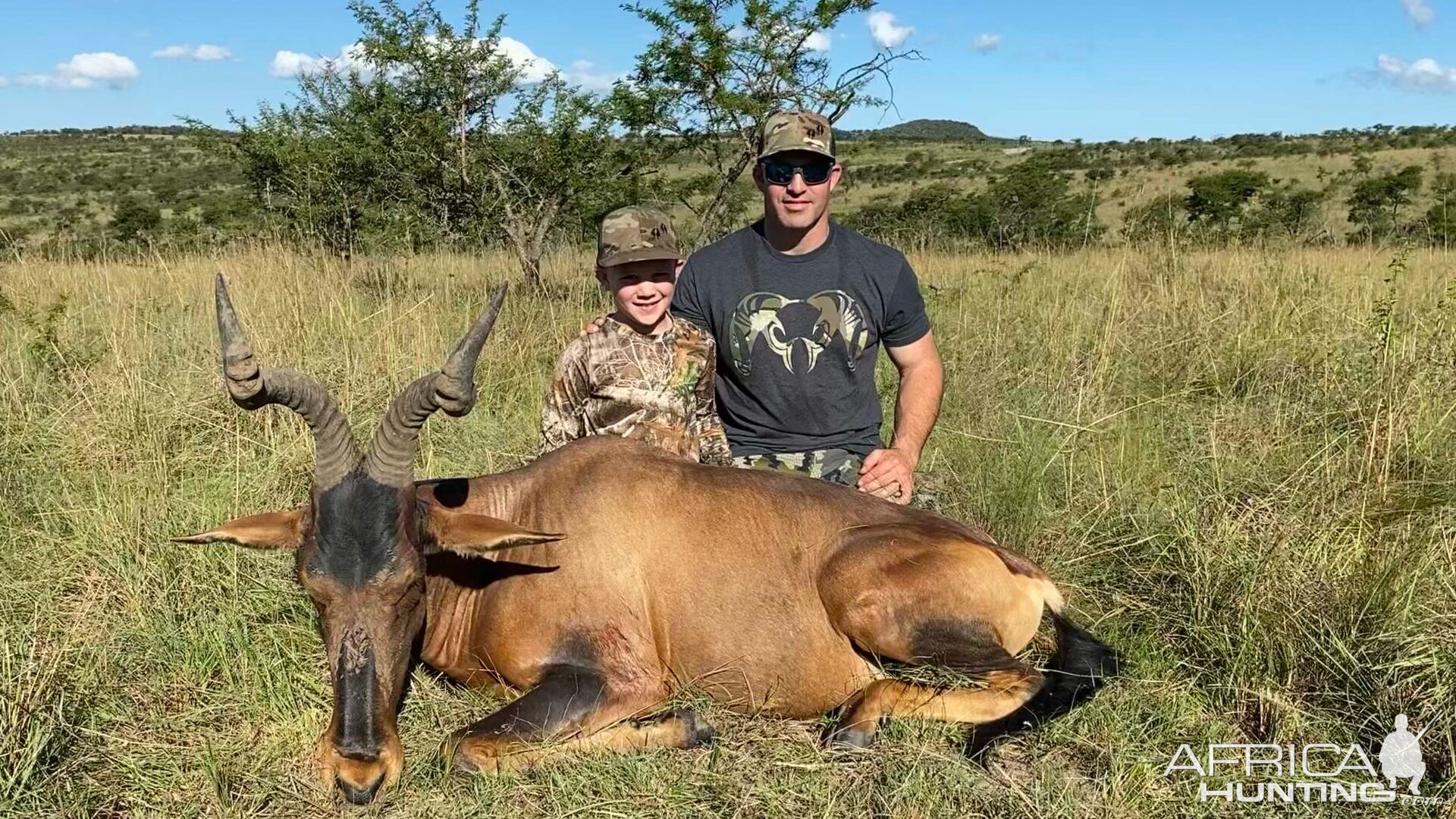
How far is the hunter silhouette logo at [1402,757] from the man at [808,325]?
2286 mm

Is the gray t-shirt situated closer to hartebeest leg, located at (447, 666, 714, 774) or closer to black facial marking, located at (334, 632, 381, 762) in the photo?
hartebeest leg, located at (447, 666, 714, 774)

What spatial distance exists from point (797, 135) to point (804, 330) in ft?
3.25

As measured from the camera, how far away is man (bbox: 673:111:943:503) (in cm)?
520

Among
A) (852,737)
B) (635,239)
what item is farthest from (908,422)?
(852,737)

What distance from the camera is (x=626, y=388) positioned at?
4.98 metres

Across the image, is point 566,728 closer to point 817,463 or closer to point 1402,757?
point 817,463

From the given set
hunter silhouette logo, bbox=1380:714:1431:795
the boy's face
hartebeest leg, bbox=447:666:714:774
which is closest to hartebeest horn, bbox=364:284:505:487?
hartebeest leg, bbox=447:666:714:774

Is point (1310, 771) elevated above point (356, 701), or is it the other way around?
point (356, 701)

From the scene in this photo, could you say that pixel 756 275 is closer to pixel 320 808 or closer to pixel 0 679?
pixel 320 808

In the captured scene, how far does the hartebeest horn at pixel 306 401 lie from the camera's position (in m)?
3.45

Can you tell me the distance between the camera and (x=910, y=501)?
511 centimetres

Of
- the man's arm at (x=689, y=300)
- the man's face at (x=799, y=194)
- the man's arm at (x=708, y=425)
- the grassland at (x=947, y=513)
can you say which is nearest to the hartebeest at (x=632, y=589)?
the grassland at (x=947, y=513)

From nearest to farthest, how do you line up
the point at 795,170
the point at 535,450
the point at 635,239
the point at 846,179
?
the point at 635,239 < the point at 795,170 < the point at 535,450 < the point at 846,179

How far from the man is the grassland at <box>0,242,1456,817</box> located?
0.98 meters
